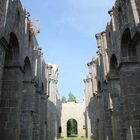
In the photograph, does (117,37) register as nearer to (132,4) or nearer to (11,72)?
(132,4)

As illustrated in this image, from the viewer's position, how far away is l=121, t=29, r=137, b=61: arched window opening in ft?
33.3

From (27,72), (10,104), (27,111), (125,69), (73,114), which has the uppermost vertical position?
(27,72)

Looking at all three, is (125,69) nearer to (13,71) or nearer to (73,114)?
(13,71)

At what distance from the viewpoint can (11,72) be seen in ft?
32.6

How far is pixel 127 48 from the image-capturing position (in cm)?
1045

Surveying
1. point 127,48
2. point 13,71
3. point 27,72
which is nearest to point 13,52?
point 13,71

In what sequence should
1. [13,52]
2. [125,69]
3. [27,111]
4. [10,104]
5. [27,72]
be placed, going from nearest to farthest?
[10,104] < [125,69] < [13,52] < [27,111] < [27,72]

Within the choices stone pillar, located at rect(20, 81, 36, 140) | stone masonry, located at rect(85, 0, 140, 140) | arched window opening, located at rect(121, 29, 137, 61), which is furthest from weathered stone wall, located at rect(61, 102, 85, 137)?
arched window opening, located at rect(121, 29, 137, 61)

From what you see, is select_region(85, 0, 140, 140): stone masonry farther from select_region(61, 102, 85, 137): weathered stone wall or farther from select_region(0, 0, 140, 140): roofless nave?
select_region(61, 102, 85, 137): weathered stone wall

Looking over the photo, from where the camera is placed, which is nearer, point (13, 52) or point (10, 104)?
point (10, 104)

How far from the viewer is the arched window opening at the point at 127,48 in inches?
400

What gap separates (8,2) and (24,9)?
3.74m

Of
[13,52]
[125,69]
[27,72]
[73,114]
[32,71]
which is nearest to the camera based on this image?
[125,69]

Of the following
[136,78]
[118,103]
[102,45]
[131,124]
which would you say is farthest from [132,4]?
[102,45]
